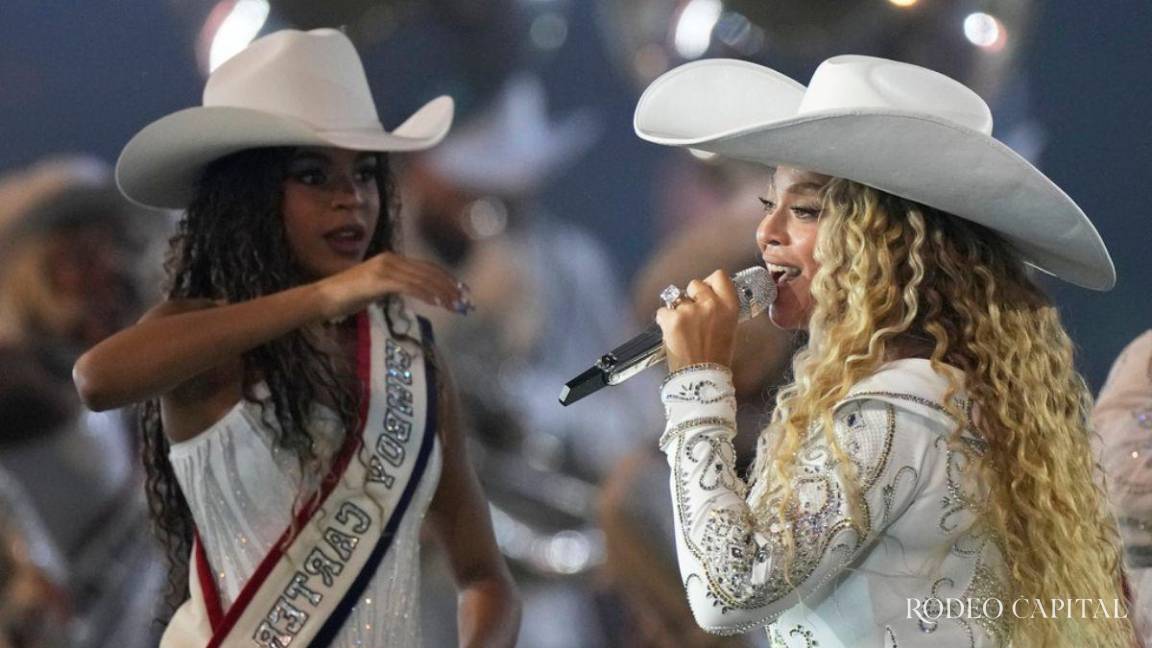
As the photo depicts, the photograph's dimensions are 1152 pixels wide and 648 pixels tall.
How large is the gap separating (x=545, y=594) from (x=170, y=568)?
2.78 feet

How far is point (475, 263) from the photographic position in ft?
10.8

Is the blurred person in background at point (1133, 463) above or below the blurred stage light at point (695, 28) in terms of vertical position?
below

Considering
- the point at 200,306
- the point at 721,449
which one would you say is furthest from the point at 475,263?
the point at 721,449

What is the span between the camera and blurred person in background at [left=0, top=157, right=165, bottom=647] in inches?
123

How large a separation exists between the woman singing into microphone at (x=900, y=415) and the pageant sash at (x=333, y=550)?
2.60 ft

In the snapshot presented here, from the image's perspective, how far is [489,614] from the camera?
8.70ft

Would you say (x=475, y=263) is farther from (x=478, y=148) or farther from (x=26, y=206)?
(x=26, y=206)

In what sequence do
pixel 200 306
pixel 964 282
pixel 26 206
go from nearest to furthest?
pixel 964 282
pixel 200 306
pixel 26 206

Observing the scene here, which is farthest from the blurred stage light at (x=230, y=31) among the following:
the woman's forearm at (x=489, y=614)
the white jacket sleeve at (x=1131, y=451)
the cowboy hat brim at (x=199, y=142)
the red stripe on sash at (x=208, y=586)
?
the white jacket sleeve at (x=1131, y=451)

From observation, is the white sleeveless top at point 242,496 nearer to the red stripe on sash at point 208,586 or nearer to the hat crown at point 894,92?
the red stripe on sash at point 208,586

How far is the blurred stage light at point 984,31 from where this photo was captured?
3.42 metres

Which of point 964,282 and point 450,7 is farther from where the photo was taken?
point 450,7

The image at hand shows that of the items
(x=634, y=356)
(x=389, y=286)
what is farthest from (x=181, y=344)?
(x=634, y=356)

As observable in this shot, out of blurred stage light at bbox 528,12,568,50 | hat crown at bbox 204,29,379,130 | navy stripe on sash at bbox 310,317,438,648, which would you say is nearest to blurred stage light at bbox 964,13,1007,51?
blurred stage light at bbox 528,12,568,50
